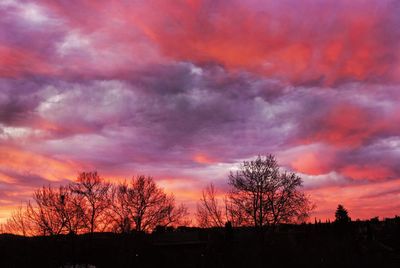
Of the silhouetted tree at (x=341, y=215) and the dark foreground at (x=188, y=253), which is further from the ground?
Result: the silhouetted tree at (x=341, y=215)

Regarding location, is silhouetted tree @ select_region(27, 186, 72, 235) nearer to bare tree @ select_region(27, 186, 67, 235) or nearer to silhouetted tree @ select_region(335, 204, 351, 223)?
bare tree @ select_region(27, 186, 67, 235)

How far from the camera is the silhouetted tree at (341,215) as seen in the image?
92062 mm

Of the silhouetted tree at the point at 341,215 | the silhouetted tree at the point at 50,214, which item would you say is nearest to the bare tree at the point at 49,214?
the silhouetted tree at the point at 50,214

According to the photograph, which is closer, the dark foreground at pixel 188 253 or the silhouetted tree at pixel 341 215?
the dark foreground at pixel 188 253

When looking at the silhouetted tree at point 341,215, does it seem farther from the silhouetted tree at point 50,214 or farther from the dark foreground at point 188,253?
the silhouetted tree at point 50,214

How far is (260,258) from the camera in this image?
37.9 meters

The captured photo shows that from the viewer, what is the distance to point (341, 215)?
306ft

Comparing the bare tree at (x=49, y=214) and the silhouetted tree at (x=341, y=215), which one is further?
the silhouetted tree at (x=341, y=215)

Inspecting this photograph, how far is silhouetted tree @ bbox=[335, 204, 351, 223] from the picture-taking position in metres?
92.1

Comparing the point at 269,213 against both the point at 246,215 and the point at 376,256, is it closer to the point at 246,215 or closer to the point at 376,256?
the point at 246,215

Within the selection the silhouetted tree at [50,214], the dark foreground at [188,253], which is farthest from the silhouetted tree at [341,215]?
the silhouetted tree at [50,214]

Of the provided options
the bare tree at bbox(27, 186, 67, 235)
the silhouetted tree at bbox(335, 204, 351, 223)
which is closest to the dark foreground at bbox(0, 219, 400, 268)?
the bare tree at bbox(27, 186, 67, 235)

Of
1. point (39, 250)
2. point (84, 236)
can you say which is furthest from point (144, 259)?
point (39, 250)

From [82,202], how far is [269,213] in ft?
77.4
